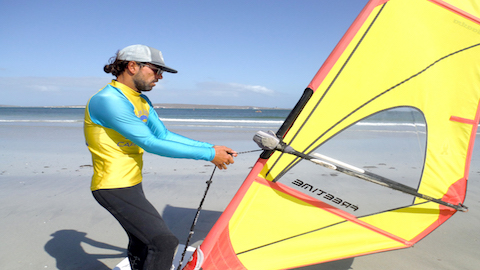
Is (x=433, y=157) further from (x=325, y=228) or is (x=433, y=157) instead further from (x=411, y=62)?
(x=325, y=228)

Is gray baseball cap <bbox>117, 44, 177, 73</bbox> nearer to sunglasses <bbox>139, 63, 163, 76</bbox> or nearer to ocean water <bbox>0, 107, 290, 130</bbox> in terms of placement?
sunglasses <bbox>139, 63, 163, 76</bbox>

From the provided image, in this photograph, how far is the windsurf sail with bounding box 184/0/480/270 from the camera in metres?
2.13

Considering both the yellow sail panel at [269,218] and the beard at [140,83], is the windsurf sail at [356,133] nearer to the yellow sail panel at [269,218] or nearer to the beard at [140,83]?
the yellow sail panel at [269,218]

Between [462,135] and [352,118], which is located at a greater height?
[462,135]

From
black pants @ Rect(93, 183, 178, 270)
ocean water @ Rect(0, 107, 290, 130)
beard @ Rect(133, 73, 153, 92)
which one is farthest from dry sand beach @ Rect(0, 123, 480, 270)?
ocean water @ Rect(0, 107, 290, 130)

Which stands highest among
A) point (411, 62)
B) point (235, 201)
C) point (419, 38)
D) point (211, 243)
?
point (419, 38)

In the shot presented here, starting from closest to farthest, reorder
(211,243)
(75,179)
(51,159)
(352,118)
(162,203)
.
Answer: (211,243), (352,118), (162,203), (75,179), (51,159)

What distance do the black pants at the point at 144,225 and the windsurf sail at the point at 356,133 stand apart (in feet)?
0.95

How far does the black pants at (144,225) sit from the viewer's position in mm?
1873

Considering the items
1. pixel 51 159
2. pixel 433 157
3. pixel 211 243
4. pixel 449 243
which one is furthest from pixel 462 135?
pixel 51 159

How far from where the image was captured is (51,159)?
745 centimetres

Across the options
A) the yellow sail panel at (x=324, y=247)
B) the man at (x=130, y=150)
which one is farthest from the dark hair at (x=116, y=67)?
the yellow sail panel at (x=324, y=247)

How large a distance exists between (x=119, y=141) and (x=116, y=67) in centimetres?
54

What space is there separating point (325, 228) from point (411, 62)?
145 cm
